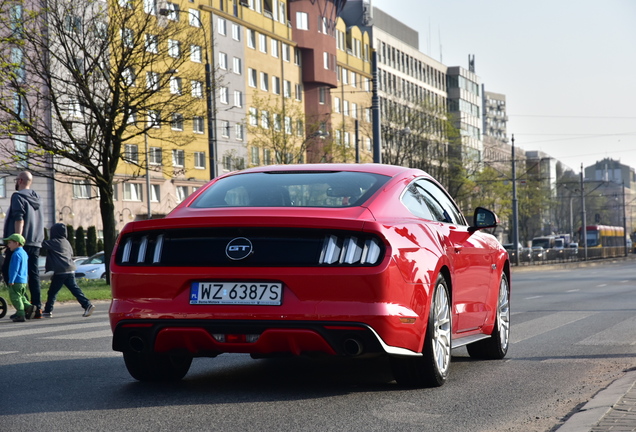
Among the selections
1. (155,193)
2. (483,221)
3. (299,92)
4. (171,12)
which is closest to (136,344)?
(483,221)

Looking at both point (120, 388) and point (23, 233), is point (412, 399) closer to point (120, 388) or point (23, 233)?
point (120, 388)

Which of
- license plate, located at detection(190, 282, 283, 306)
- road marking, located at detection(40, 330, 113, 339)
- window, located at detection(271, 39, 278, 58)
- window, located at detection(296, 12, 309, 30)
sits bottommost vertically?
road marking, located at detection(40, 330, 113, 339)

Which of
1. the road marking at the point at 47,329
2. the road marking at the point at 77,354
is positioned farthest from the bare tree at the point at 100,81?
the road marking at the point at 77,354

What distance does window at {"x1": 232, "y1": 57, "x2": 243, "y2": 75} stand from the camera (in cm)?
7536

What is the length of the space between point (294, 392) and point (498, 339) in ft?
9.22

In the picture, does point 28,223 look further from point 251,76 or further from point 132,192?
point 251,76

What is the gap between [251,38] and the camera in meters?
78.0

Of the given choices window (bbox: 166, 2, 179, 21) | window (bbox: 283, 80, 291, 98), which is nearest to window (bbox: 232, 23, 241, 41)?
window (bbox: 283, 80, 291, 98)

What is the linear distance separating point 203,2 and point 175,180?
39.7 feet

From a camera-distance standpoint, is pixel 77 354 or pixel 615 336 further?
pixel 615 336

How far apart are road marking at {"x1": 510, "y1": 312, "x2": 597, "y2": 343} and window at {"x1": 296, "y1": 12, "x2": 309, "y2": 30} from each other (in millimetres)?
70137

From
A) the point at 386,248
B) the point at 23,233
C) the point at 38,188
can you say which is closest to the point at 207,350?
the point at 386,248

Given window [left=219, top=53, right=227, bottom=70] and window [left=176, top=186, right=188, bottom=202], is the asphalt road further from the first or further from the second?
window [left=219, top=53, right=227, bottom=70]

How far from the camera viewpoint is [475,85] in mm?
124188
